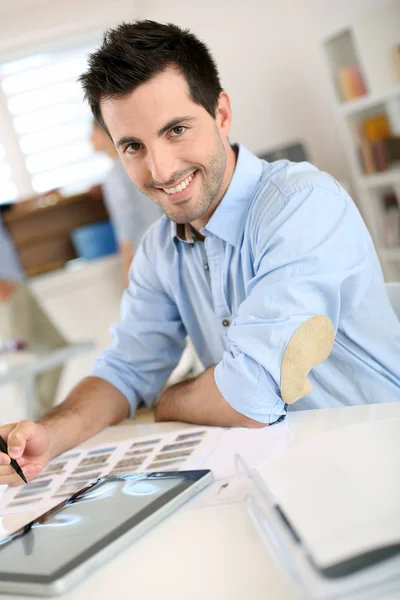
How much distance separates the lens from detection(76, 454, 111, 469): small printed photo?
1.10 m

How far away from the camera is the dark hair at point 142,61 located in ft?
4.04

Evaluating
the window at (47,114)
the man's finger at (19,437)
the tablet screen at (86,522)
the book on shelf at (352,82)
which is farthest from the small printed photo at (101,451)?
the window at (47,114)

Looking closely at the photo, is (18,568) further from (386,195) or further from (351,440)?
(386,195)

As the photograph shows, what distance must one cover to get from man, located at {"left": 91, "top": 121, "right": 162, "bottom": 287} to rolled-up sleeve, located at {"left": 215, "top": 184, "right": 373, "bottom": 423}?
9.75ft

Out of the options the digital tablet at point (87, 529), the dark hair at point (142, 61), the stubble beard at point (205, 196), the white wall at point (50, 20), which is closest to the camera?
the digital tablet at point (87, 529)

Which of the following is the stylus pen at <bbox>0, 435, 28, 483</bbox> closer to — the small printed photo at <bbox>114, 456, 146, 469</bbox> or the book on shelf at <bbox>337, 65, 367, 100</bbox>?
the small printed photo at <bbox>114, 456, 146, 469</bbox>

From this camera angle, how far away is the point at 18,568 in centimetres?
76

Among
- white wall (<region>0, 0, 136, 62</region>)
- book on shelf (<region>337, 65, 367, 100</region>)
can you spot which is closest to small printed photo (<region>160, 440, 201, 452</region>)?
book on shelf (<region>337, 65, 367, 100</region>)

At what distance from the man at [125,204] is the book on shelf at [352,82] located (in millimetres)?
1239

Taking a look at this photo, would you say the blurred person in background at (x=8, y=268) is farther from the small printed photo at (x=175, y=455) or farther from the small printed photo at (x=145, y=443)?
the small printed photo at (x=175, y=455)

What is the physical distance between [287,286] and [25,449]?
51cm

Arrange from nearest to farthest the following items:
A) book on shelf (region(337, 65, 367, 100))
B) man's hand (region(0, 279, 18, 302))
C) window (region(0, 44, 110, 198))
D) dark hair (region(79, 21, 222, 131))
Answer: dark hair (region(79, 21, 222, 131)) → book on shelf (region(337, 65, 367, 100)) → man's hand (region(0, 279, 18, 302)) → window (region(0, 44, 110, 198))

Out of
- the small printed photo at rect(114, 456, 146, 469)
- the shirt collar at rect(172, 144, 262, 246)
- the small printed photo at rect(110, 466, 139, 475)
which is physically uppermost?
the shirt collar at rect(172, 144, 262, 246)

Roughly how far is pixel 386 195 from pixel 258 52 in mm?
1245
